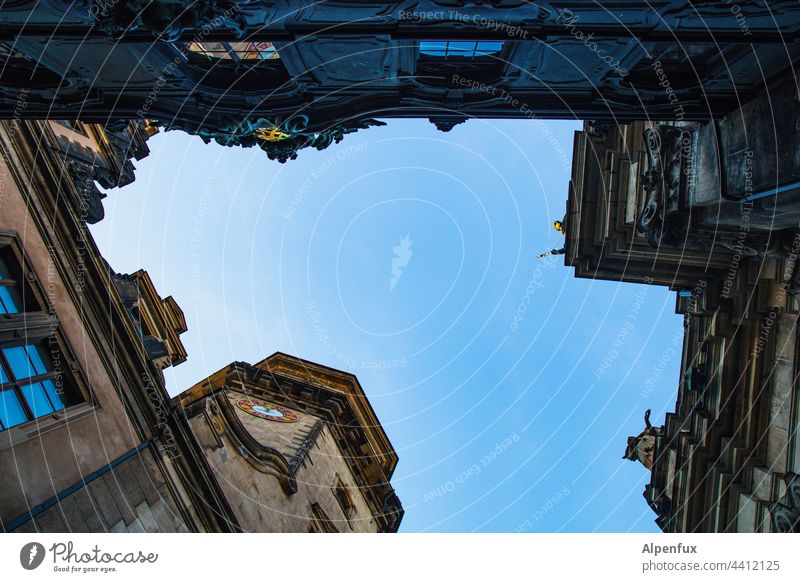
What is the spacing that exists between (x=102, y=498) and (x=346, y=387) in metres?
24.3

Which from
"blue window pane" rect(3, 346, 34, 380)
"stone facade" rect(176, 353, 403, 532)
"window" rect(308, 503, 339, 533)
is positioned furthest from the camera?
"window" rect(308, 503, 339, 533)

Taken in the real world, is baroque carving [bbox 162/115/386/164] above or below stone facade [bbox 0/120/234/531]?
above

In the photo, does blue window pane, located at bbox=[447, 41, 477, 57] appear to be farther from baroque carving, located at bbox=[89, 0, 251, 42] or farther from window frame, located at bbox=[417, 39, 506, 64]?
baroque carving, located at bbox=[89, 0, 251, 42]

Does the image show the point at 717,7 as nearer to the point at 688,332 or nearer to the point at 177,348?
the point at 688,332

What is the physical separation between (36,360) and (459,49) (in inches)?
501

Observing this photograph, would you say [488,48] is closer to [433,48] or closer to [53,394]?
[433,48]

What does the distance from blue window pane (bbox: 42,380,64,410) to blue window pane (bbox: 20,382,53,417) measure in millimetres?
153

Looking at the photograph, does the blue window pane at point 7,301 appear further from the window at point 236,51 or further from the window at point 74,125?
the window at point 74,125

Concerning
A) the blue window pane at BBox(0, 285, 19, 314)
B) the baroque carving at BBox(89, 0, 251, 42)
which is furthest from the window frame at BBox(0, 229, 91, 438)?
the baroque carving at BBox(89, 0, 251, 42)

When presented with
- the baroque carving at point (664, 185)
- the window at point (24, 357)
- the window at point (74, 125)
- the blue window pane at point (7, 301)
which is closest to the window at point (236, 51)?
the window at point (24, 357)

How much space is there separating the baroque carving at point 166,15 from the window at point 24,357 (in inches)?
243

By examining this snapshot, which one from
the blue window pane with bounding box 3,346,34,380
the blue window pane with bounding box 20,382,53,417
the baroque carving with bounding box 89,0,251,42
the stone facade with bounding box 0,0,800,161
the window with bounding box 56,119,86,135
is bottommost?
the blue window pane with bounding box 20,382,53,417

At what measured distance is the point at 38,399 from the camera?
43.0 ft

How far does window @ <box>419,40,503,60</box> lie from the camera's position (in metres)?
13.1
